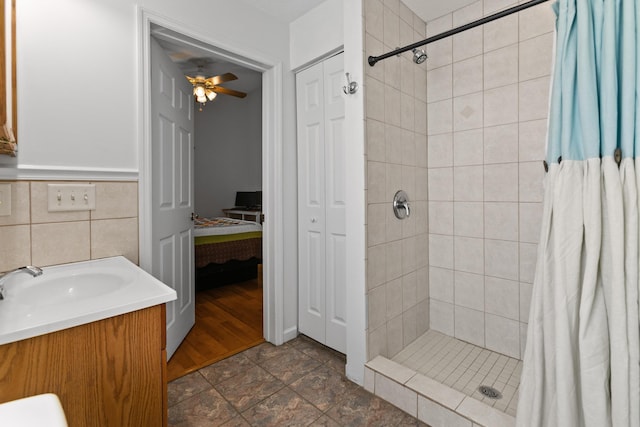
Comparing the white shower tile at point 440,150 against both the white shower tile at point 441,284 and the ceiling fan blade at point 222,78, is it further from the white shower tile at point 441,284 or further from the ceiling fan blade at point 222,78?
the ceiling fan blade at point 222,78

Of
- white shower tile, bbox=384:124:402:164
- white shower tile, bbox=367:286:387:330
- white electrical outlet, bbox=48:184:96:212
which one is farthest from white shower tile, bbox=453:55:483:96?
white electrical outlet, bbox=48:184:96:212

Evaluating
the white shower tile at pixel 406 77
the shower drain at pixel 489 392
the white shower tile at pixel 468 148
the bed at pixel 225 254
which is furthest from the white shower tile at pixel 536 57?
→ the bed at pixel 225 254

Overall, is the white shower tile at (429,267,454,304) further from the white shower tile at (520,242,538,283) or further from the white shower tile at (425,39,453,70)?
the white shower tile at (425,39,453,70)

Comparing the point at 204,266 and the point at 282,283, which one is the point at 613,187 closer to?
the point at 282,283

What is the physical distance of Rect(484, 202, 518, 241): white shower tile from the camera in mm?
1920

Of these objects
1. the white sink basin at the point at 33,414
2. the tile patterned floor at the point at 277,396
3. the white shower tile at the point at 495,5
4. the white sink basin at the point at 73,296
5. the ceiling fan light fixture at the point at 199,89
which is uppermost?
the ceiling fan light fixture at the point at 199,89

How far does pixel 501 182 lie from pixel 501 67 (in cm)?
70

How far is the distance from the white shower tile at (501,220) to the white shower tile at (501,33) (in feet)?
3.19

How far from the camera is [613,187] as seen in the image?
Result: 0.94 m

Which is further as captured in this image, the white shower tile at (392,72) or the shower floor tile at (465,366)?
the white shower tile at (392,72)

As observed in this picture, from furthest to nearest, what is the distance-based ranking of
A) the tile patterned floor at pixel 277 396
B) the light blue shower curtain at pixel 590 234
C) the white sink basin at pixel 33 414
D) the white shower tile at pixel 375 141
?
the white shower tile at pixel 375 141 → the tile patterned floor at pixel 277 396 → the light blue shower curtain at pixel 590 234 → the white sink basin at pixel 33 414

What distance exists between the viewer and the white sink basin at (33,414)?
1.64 feet

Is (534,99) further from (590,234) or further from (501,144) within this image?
(590,234)

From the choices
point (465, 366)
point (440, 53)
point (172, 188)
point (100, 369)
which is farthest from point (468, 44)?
point (100, 369)
